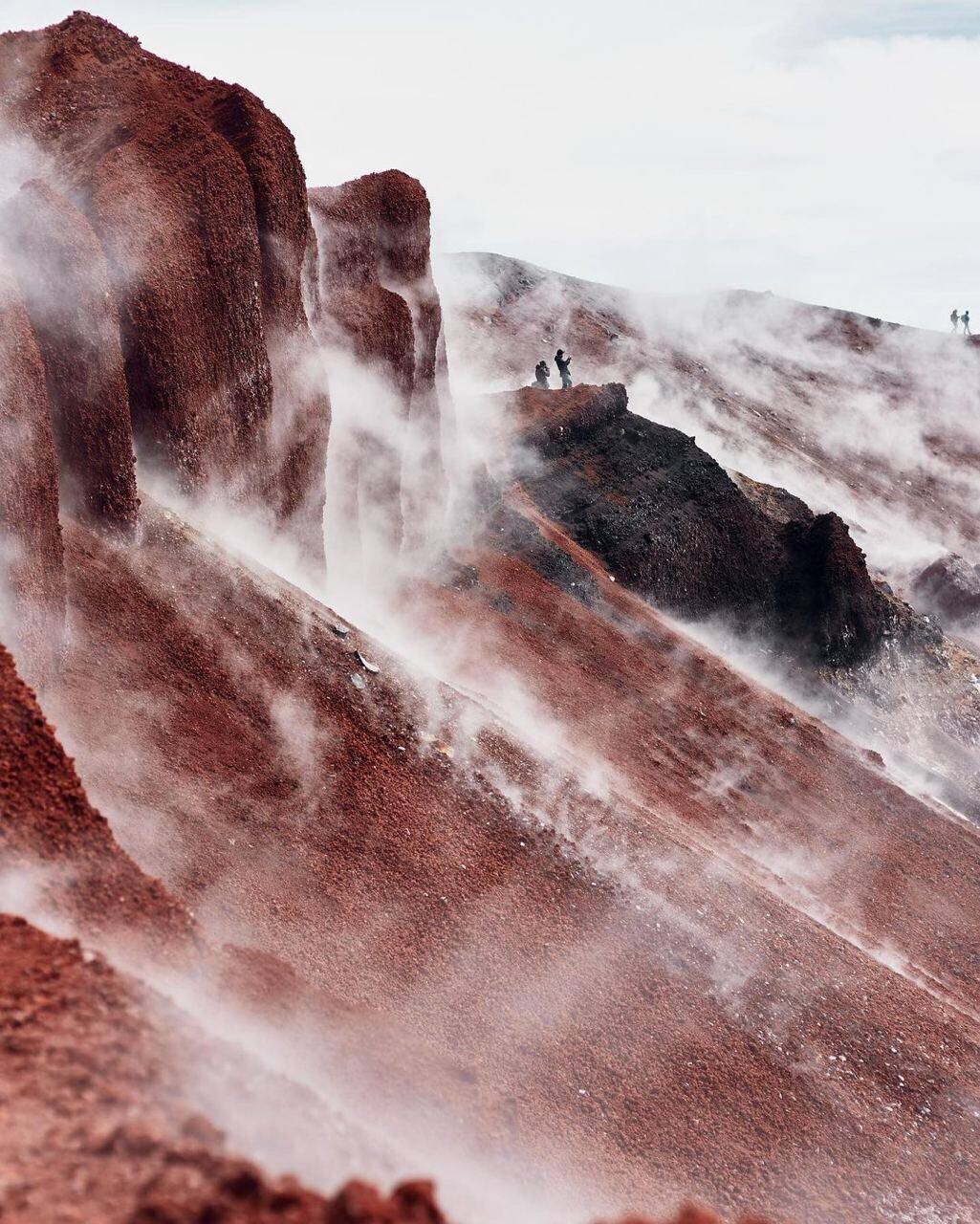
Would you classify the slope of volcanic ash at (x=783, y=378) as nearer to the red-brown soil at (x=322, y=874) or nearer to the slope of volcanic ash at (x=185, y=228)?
the red-brown soil at (x=322, y=874)

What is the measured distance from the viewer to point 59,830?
8859 mm

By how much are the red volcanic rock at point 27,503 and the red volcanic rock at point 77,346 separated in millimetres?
1009

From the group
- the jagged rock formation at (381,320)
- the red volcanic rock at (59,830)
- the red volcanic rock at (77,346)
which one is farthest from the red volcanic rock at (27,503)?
the jagged rock formation at (381,320)

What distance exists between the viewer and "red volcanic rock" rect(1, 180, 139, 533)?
45.5 ft

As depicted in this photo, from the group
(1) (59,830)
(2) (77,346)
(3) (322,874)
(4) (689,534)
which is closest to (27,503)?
(2) (77,346)

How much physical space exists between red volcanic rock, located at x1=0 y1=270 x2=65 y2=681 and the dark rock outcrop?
123ft

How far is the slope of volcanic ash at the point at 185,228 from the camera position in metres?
16.0

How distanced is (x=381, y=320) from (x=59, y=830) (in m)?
17.6

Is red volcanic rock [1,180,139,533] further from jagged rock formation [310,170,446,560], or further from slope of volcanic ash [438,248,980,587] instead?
slope of volcanic ash [438,248,980,587]

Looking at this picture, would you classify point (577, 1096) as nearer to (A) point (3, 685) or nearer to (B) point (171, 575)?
(A) point (3, 685)

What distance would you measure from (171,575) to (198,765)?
3273mm

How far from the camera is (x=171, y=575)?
14945 millimetres

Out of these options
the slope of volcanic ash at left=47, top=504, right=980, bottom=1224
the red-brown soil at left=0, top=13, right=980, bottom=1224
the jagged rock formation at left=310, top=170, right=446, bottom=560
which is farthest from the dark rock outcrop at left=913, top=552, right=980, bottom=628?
the slope of volcanic ash at left=47, top=504, right=980, bottom=1224

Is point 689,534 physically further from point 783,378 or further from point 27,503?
point 783,378
